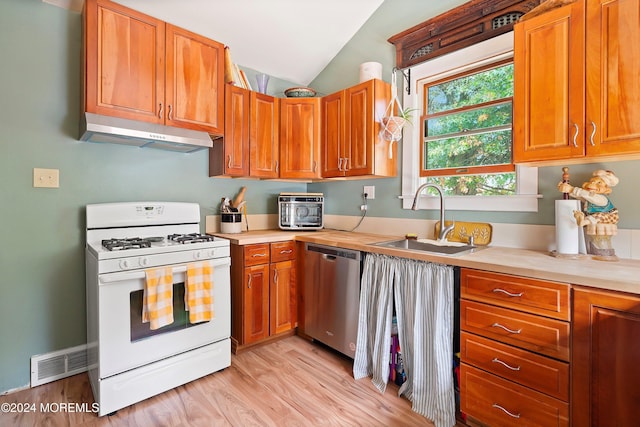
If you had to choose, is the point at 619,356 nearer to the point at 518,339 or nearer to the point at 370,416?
the point at 518,339

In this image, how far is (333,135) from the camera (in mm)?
2768

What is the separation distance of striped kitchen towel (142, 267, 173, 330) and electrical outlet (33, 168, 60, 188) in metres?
0.97

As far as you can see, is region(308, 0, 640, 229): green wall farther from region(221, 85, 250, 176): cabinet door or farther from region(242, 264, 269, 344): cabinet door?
region(242, 264, 269, 344): cabinet door

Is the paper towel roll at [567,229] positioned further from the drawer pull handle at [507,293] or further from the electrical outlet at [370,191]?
the electrical outlet at [370,191]

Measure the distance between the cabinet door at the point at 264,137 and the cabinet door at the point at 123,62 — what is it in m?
0.78

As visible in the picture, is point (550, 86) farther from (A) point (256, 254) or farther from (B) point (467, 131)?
(A) point (256, 254)

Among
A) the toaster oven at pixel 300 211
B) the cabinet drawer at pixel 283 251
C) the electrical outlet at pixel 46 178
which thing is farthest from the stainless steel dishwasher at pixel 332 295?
the electrical outlet at pixel 46 178

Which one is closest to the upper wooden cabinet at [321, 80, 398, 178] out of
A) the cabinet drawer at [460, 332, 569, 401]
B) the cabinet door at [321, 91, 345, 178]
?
the cabinet door at [321, 91, 345, 178]

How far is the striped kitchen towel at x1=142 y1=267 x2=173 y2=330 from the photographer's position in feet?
5.76

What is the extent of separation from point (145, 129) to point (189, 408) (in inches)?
68.4

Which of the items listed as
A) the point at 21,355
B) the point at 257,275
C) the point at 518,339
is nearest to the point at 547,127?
the point at 518,339

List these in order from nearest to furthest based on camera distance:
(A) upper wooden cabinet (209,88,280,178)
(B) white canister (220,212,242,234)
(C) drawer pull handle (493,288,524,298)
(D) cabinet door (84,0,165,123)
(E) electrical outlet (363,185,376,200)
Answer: (C) drawer pull handle (493,288,524,298) → (D) cabinet door (84,0,165,123) → (A) upper wooden cabinet (209,88,280,178) → (B) white canister (220,212,242,234) → (E) electrical outlet (363,185,376,200)

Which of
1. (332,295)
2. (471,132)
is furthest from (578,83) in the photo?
(332,295)

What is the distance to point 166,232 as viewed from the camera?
2383 millimetres
